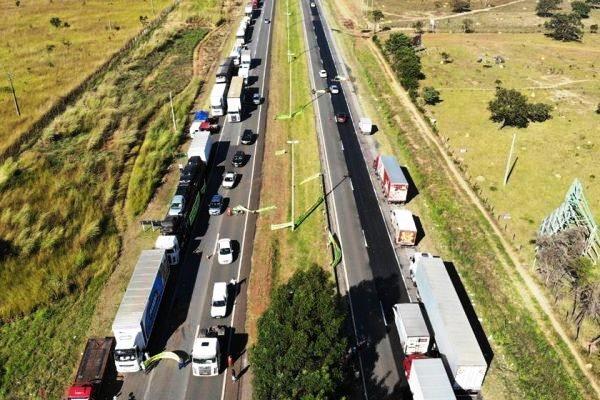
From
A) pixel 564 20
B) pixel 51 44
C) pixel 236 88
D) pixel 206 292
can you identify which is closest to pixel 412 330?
pixel 206 292

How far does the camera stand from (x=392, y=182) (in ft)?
206

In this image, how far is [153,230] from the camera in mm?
59469

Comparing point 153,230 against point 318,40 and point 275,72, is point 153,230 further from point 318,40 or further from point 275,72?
point 318,40

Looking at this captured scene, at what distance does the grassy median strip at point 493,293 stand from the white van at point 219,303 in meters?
25.1

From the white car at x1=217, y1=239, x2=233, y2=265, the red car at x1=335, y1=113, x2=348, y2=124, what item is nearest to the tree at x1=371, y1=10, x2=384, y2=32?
the red car at x1=335, y1=113, x2=348, y2=124

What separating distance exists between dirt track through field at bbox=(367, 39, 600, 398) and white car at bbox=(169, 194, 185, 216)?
38559 mm

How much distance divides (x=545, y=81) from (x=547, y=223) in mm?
65640

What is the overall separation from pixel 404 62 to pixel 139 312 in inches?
3435

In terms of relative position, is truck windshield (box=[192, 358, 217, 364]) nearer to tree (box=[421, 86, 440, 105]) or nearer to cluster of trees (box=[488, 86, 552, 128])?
cluster of trees (box=[488, 86, 552, 128])

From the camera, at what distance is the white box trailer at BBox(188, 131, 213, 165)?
230 feet

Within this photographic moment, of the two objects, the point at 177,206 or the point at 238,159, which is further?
the point at 238,159

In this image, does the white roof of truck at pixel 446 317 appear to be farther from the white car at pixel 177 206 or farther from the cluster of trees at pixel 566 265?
the white car at pixel 177 206

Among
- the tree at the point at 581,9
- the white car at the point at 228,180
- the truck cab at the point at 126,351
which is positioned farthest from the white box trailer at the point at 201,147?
the tree at the point at 581,9

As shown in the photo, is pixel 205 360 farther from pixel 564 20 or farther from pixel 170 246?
pixel 564 20
